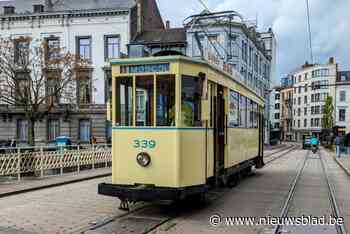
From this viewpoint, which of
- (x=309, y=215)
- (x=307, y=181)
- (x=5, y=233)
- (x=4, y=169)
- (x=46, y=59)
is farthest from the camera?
(x=46, y=59)

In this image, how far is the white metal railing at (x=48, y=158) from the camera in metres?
13.1

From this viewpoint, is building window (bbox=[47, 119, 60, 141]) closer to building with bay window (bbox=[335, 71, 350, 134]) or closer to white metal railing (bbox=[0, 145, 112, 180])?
white metal railing (bbox=[0, 145, 112, 180])

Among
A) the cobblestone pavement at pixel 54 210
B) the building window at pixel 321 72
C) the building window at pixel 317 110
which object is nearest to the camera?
the cobblestone pavement at pixel 54 210

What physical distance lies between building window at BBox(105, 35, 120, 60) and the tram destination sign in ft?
96.7

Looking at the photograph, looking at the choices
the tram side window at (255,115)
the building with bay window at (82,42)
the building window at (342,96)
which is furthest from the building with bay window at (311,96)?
the tram side window at (255,115)

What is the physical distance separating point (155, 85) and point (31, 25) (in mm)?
34321

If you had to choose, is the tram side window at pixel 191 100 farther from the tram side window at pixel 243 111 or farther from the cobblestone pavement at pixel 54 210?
the tram side window at pixel 243 111

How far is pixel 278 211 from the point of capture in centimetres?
903

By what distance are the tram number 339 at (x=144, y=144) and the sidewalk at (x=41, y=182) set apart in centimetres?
462

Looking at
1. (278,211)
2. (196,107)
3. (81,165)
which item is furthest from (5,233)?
(81,165)

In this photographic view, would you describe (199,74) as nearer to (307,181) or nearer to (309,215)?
(309,215)

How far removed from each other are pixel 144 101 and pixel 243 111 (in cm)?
500

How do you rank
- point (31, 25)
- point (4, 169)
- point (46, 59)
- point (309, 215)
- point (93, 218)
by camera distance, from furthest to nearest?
point (31, 25) → point (46, 59) → point (4, 169) → point (309, 215) → point (93, 218)

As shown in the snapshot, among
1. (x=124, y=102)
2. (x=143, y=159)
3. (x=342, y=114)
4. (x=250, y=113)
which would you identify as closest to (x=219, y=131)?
(x=143, y=159)
